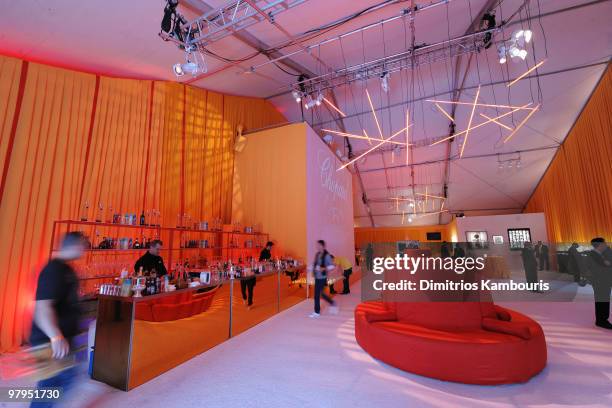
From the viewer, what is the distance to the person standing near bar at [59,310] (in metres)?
1.78

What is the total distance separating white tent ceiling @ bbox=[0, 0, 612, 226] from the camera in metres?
4.32

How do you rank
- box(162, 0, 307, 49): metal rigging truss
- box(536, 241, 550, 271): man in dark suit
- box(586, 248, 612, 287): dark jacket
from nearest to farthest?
box(586, 248, 612, 287): dark jacket < box(162, 0, 307, 49): metal rigging truss < box(536, 241, 550, 271): man in dark suit

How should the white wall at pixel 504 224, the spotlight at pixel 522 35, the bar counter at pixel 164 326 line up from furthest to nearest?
the white wall at pixel 504 224
the spotlight at pixel 522 35
the bar counter at pixel 164 326

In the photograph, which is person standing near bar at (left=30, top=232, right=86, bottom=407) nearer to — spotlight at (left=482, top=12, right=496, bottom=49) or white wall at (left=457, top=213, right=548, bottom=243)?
spotlight at (left=482, top=12, right=496, bottom=49)

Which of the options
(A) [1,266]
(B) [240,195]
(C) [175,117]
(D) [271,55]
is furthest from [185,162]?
(A) [1,266]

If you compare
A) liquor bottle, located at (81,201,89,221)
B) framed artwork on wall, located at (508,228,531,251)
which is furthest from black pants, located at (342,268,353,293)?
framed artwork on wall, located at (508,228,531,251)

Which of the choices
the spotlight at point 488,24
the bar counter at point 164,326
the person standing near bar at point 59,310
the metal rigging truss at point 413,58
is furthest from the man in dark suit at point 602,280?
the person standing near bar at point 59,310

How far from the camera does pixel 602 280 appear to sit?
175 inches

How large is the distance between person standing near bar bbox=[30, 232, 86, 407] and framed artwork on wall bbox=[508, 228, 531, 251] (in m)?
16.3

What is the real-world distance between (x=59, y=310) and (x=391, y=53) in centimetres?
803

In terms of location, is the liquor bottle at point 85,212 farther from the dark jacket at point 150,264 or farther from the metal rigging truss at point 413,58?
the metal rigging truss at point 413,58

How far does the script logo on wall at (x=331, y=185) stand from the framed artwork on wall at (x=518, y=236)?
30.0 feet

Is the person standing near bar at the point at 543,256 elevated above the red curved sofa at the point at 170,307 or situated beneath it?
elevated above

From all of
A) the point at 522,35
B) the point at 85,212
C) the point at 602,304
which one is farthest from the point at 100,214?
the point at 602,304
